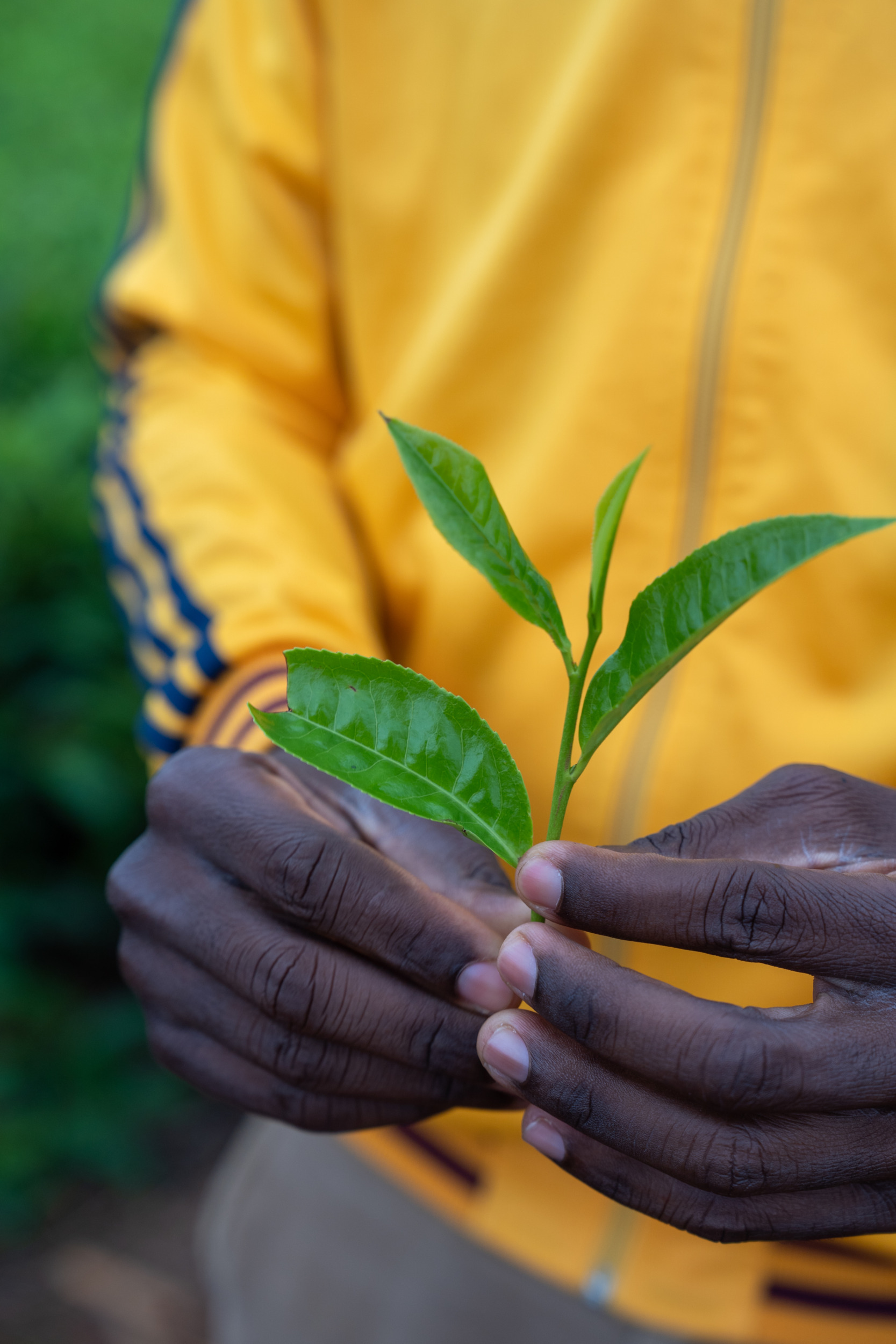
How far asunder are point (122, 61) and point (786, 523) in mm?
6438

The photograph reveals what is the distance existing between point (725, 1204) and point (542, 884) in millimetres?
262

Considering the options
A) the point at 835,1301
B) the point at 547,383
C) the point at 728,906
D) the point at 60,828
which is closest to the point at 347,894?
the point at 728,906

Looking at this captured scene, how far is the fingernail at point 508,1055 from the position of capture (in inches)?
26.8

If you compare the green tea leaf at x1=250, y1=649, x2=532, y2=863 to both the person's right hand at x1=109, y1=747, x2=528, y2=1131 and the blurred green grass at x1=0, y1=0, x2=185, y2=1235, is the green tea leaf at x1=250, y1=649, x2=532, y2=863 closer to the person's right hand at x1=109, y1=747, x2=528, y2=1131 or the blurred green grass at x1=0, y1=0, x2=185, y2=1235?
the person's right hand at x1=109, y1=747, x2=528, y2=1131

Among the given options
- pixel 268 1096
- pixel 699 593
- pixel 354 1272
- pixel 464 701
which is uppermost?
pixel 699 593

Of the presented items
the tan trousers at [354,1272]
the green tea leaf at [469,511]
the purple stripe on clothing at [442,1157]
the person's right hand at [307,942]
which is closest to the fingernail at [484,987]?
the person's right hand at [307,942]

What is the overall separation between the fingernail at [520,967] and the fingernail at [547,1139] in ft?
0.40

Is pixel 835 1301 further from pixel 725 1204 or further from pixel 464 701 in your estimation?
pixel 464 701

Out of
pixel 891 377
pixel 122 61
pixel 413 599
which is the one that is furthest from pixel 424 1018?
pixel 122 61

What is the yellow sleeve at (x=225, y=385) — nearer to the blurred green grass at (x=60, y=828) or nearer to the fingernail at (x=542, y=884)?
the fingernail at (x=542, y=884)

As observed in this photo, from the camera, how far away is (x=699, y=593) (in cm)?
66

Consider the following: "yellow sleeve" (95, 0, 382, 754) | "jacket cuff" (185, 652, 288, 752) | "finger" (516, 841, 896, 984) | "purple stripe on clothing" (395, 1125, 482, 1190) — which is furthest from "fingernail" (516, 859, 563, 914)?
"purple stripe on clothing" (395, 1125, 482, 1190)

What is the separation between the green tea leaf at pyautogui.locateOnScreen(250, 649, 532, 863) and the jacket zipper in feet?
1.15

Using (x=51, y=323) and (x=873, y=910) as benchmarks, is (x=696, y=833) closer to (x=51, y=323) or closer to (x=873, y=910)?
(x=873, y=910)
